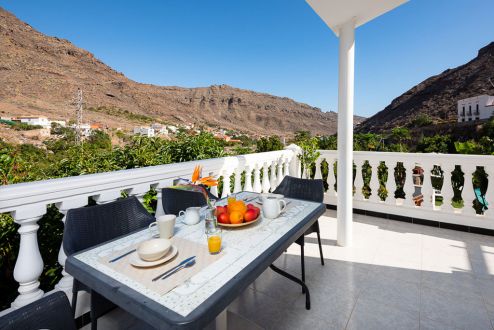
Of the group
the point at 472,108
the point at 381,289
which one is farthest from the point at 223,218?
the point at 472,108

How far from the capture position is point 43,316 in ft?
2.39

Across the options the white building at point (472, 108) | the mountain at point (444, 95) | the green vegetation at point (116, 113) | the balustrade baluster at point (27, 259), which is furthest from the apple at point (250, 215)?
the white building at point (472, 108)

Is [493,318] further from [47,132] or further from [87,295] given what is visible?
[47,132]

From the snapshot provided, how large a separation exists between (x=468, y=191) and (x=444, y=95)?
36047 mm

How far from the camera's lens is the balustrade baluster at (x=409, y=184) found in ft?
10.4

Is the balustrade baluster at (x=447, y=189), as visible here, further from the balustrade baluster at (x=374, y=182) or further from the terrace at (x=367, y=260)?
the balustrade baluster at (x=374, y=182)

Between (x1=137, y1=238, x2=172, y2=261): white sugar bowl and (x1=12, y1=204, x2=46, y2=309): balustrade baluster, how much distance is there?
736 millimetres

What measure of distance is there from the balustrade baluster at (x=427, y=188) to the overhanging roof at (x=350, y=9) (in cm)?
185

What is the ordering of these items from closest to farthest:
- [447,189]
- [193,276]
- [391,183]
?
1. [193,276]
2. [447,189]
3. [391,183]

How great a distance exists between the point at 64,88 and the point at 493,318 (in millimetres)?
37681

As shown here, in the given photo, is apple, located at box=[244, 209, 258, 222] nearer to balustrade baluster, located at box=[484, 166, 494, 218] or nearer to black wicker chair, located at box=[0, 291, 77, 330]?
black wicker chair, located at box=[0, 291, 77, 330]

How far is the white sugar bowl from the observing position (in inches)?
36.1

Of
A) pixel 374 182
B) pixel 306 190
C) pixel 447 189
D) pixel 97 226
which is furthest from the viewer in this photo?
pixel 374 182

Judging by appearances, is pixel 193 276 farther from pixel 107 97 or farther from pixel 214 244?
pixel 107 97
